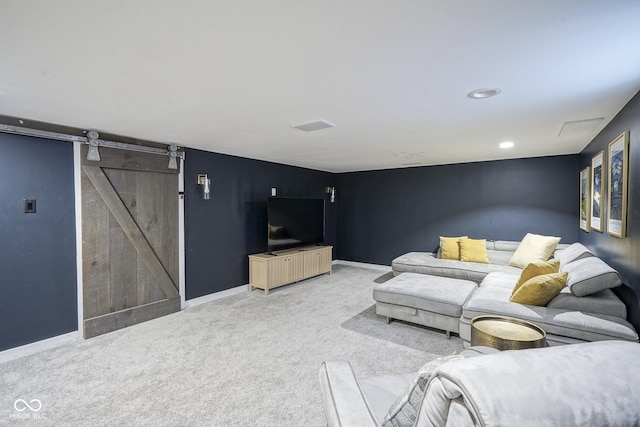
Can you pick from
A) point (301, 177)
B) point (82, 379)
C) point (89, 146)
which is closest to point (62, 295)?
point (82, 379)

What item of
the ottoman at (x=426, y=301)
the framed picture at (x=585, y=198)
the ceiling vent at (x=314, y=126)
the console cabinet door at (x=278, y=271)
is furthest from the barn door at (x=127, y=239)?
the framed picture at (x=585, y=198)

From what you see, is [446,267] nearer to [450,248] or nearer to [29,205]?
[450,248]

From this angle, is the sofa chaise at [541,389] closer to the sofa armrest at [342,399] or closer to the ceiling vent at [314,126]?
the sofa armrest at [342,399]

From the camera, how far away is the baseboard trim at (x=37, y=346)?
275 cm

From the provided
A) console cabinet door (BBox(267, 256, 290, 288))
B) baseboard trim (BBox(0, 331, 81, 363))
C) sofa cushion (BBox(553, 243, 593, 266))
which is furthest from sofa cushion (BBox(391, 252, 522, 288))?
baseboard trim (BBox(0, 331, 81, 363))

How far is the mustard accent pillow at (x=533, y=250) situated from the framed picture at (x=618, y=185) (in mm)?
1607

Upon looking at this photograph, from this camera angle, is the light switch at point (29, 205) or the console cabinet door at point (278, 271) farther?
the console cabinet door at point (278, 271)

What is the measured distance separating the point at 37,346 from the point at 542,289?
466 centimetres

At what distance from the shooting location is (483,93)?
6.93ft

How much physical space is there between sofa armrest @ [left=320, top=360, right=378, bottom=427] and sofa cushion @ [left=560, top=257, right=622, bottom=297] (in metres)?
2.24

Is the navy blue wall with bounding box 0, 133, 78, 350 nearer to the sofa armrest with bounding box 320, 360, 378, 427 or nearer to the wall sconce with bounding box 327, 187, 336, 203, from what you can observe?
the sofa armrest with bounding box 320, 360, 378, 427

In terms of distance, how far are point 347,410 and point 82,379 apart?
94.6 inches

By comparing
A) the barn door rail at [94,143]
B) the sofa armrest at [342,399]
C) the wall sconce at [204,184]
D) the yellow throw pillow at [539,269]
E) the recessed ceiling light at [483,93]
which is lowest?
the sofa armrest at [342,399]

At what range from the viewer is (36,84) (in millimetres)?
1970
